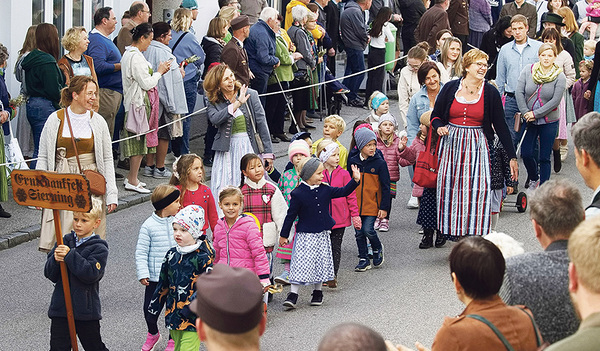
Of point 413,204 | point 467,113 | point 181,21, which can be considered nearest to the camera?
point 467,113

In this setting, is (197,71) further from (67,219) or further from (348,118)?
(67,219)

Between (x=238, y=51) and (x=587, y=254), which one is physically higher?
(x=238, y=51)

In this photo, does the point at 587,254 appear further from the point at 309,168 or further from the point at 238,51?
the point at 238,51

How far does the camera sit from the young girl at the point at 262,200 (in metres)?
8.59

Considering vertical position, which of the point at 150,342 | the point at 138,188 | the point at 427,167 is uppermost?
the point at 427,167

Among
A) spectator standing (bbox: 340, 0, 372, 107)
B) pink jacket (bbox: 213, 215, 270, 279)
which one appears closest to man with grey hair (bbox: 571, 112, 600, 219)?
pink jacket (bbox: 213, 215, 270, 279)

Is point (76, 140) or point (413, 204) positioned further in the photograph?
point (413, 204)

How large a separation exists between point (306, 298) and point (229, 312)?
545 cm

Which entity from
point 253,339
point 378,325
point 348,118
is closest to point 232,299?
point 253,339

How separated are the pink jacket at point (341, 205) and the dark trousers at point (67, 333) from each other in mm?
2860

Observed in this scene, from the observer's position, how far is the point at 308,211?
27.6 feet

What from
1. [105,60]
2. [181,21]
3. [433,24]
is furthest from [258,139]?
[433,24]

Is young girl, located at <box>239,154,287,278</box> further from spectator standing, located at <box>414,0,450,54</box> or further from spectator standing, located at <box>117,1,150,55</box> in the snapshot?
spectator standing, located at <box>414,0,450,54</box>

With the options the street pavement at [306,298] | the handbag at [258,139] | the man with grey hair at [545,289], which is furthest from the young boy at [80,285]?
the man with grey hair at [545,289]
